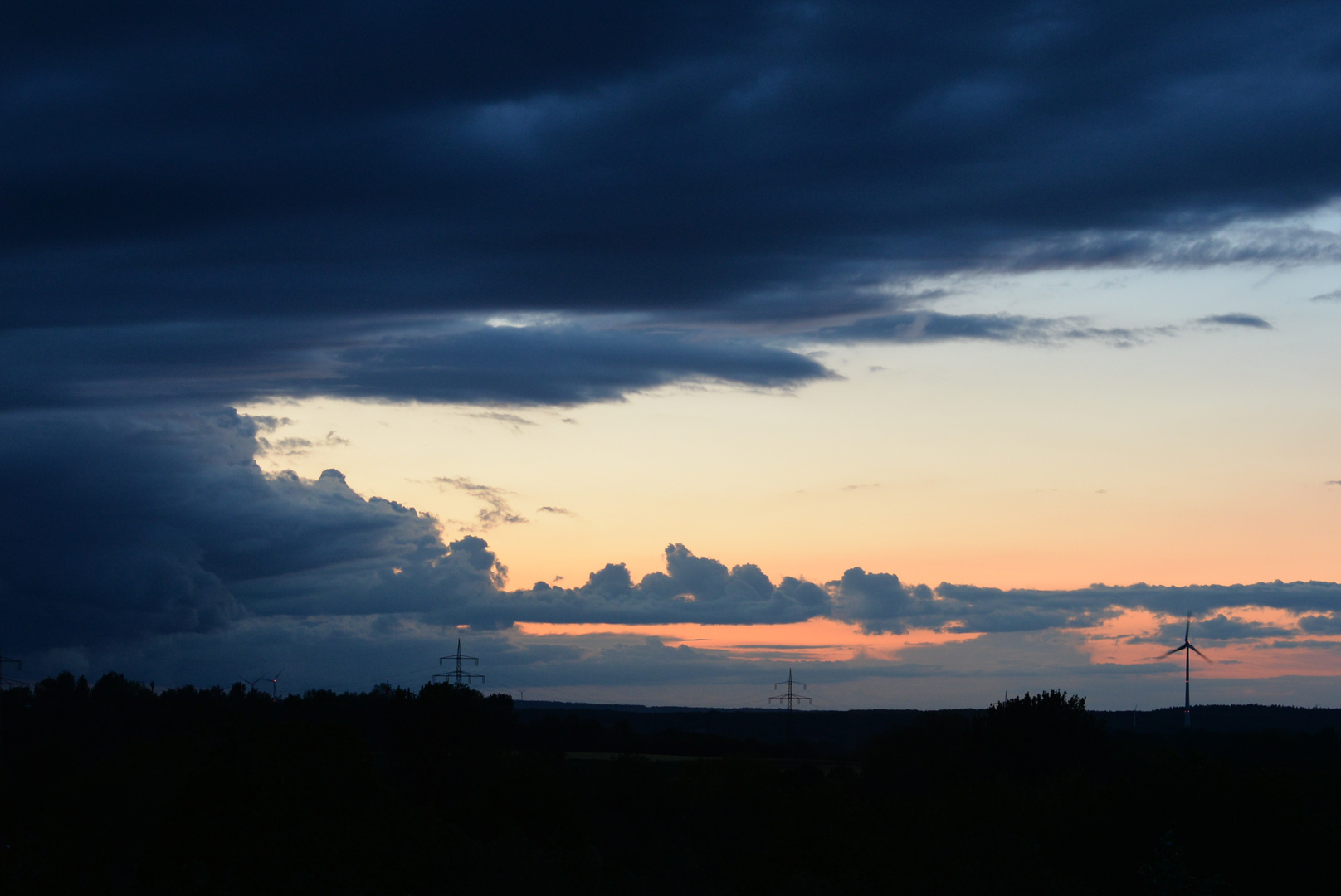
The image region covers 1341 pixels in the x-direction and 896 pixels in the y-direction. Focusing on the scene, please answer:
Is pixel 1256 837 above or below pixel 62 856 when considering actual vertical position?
below

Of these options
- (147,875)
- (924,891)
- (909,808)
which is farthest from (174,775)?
(147,875)

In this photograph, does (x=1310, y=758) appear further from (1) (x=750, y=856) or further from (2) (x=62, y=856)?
(2) (x=62, y=856)

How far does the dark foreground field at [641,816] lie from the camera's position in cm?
4138

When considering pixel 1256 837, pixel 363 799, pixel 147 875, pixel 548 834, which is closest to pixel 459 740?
pixel 548 834

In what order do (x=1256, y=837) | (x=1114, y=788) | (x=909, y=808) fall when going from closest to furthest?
(x=1256, y=837)
(x=1114, y=788)
(x=909, y=808)

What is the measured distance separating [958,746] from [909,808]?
48063 mm

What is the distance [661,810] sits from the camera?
Result: 142 metres

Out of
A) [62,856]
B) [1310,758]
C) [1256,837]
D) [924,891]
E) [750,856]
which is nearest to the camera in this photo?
[62,856]

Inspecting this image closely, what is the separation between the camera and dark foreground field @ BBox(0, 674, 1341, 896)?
41375mm

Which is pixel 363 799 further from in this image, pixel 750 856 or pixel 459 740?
pixel 459 740

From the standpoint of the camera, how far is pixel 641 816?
138875 millimetres

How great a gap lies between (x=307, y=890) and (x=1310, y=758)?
176 metres

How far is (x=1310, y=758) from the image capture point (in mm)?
183875

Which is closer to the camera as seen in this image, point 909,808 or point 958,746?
point 909,808
